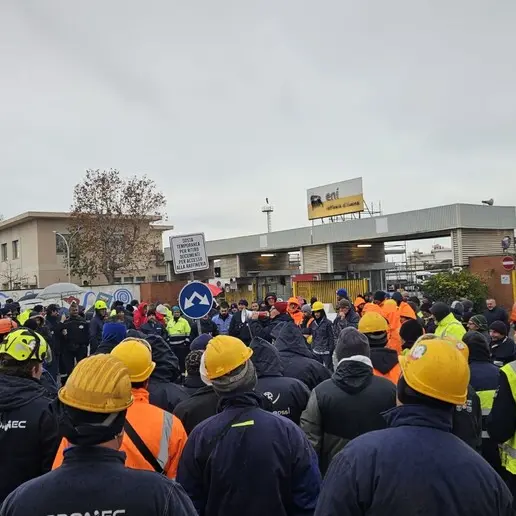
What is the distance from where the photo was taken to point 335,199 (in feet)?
113

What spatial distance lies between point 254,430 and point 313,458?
381 millimetres

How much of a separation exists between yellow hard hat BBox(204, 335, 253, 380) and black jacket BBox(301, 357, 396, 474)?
1.02 m

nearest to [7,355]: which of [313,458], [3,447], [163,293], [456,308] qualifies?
[3,447]

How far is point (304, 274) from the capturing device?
29656mm

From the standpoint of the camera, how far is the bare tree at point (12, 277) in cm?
4727

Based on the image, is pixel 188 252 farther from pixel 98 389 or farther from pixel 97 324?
pixel 98 389

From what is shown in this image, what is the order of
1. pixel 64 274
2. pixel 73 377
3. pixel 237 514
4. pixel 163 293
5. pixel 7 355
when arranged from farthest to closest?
pixel 64 274, pixel 163 293, pixel 7 355, pixel 237 514, pixel 73 377

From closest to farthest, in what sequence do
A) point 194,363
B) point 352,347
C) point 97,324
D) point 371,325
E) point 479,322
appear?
1. point 352,347
2. point 194,363
3. point 371,325
4. point 479,322
5. point 97,324

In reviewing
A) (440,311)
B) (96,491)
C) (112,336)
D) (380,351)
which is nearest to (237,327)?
(440,311)

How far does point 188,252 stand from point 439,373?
8.44 m

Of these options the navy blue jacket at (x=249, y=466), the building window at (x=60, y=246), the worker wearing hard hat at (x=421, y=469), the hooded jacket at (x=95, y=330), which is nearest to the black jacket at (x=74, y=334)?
the hooded jacket at (x=95, y=330)

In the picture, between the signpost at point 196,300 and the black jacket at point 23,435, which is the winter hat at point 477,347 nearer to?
the black jacket at point 23,435

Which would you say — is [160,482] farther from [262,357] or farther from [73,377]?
[262,357]

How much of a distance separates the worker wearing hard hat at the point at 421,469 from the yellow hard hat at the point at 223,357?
3.68 ft
